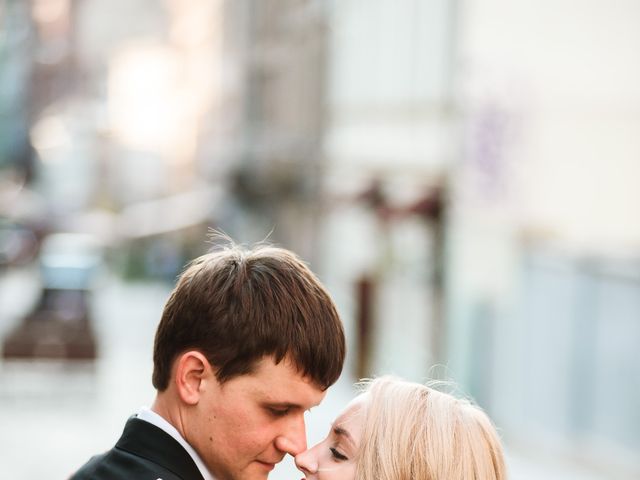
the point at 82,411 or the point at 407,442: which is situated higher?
the point at 407,442

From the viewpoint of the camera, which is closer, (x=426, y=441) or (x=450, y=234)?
(x=426, y=441)

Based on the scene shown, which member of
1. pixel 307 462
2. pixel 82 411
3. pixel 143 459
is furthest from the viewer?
pixel 82 411

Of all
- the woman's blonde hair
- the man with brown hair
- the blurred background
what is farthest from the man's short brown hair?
the blurred background

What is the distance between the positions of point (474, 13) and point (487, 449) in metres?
10.1

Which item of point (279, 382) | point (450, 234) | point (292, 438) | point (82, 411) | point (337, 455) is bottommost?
point (82, 411)

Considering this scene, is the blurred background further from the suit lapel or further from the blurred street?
the suit lapel

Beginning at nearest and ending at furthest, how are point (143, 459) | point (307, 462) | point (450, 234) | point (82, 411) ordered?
point (143, 459)
point (307, 462)
point (450, 234)
point (82, 411)

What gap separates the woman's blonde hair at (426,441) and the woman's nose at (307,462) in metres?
0.09

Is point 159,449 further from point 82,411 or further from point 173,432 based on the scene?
point 82,411

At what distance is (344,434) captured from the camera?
8.66 feet

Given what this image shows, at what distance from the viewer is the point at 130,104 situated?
5259 cm

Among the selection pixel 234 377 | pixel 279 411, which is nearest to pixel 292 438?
pixel 279 411

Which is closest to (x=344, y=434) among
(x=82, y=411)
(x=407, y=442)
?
(x=407, y=442)

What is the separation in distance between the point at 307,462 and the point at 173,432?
1.17 ft
